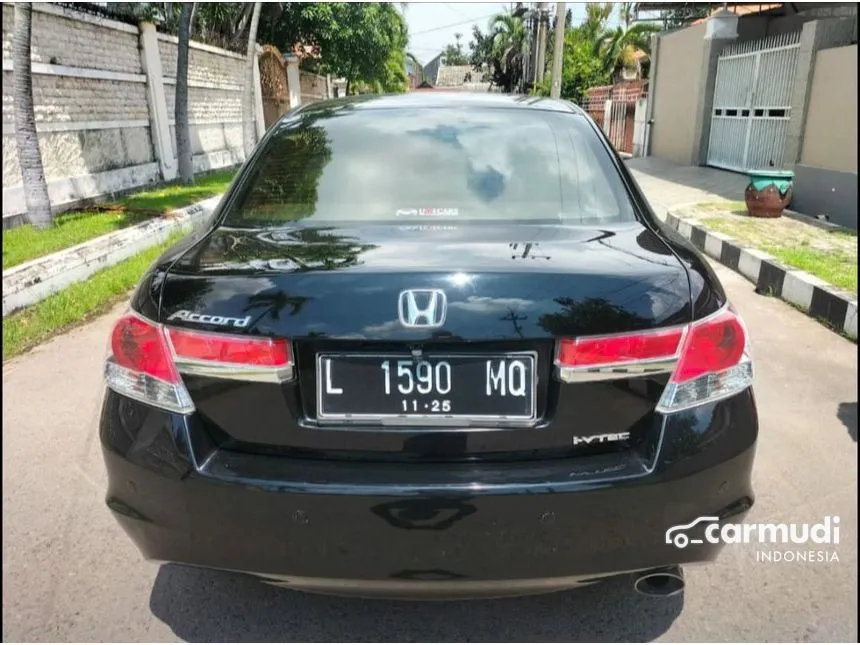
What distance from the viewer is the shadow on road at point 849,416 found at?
10.5 feet

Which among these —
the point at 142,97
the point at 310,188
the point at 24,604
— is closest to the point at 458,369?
the point at 310,188

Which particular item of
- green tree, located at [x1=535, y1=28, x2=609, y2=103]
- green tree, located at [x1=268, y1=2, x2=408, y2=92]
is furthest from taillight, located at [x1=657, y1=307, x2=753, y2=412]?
green tree, located at [x1=535, y1=28, x2=609, y2=103]

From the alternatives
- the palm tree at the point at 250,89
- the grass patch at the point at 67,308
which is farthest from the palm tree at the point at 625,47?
the grass patch at the point at 67,308

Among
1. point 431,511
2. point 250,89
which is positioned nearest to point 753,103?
point 250,89

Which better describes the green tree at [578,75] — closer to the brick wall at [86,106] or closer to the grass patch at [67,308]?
the brick wall at [86,106]

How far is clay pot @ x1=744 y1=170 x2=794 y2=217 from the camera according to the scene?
8.57 meters

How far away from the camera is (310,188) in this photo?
2.33 meters

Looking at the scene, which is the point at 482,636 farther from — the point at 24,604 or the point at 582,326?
the point at 24,604

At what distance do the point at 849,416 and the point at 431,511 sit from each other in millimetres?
2714

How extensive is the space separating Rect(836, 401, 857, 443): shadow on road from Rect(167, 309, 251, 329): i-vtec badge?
282cm

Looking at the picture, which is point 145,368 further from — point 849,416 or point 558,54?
point 558,54

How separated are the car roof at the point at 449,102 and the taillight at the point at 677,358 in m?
1.31

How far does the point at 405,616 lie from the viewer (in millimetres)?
2057

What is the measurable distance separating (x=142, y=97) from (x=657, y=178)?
922 centimetres
